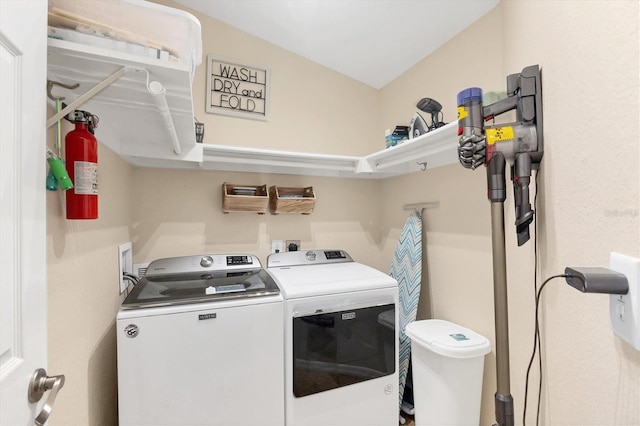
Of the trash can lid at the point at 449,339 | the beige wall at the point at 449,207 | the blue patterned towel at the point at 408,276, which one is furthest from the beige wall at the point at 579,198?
the blue patterned towel at the point at 408,276

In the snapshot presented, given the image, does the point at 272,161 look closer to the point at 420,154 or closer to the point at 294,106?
the point at 294,106

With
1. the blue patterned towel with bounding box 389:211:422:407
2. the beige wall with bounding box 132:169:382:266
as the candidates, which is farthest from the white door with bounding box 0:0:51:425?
the blue patterned towel with bounding box 389:211:422:407

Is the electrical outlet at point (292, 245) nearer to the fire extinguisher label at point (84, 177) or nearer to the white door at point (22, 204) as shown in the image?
the fire extinguisher label at point (84, 177)

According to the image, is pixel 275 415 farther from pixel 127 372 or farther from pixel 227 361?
pixel 127 372

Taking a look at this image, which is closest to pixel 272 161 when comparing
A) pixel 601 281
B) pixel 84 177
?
pixel 84 177

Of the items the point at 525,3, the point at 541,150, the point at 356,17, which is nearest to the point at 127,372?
the point at 541,150

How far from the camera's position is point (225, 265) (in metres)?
1.86

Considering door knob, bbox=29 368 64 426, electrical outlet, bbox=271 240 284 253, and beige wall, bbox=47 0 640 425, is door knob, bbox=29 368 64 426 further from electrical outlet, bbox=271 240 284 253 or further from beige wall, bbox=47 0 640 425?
electrical outlet, bbox=271 240 284 253

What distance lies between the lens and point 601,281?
53cm

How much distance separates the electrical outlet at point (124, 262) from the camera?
1.55 metres

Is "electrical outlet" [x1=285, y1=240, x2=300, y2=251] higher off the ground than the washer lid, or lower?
higher

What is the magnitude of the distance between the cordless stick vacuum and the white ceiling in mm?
1036

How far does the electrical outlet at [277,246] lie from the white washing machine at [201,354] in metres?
0.68

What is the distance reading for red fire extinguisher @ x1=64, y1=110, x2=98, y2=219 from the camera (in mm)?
827
